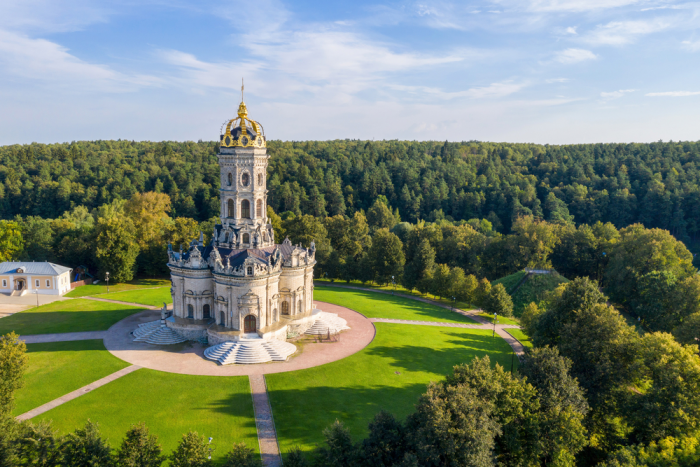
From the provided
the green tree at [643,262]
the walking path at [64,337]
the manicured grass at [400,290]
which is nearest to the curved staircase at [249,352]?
the walking path at [64,337]

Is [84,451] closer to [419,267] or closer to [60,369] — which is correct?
[60,369]

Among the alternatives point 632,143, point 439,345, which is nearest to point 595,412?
point 439,345

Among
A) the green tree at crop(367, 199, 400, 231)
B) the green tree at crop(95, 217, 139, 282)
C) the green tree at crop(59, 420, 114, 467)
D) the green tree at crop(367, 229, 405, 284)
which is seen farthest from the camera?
the green tree at crop(367, 199, 400, 231)

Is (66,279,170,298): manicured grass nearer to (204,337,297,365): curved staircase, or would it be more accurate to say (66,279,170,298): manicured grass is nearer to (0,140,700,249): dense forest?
(204,337,297,365): curved staircase

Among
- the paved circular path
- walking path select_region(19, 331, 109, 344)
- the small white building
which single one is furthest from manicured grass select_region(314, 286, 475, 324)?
the small white building

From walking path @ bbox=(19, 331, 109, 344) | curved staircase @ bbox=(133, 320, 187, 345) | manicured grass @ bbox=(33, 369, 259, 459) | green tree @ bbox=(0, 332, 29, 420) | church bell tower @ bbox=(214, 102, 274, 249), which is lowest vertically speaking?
manicured grass @ bbox=(33, 369, 259, 459)

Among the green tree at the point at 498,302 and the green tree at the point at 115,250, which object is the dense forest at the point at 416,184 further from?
the green tree at the point at 498,302
